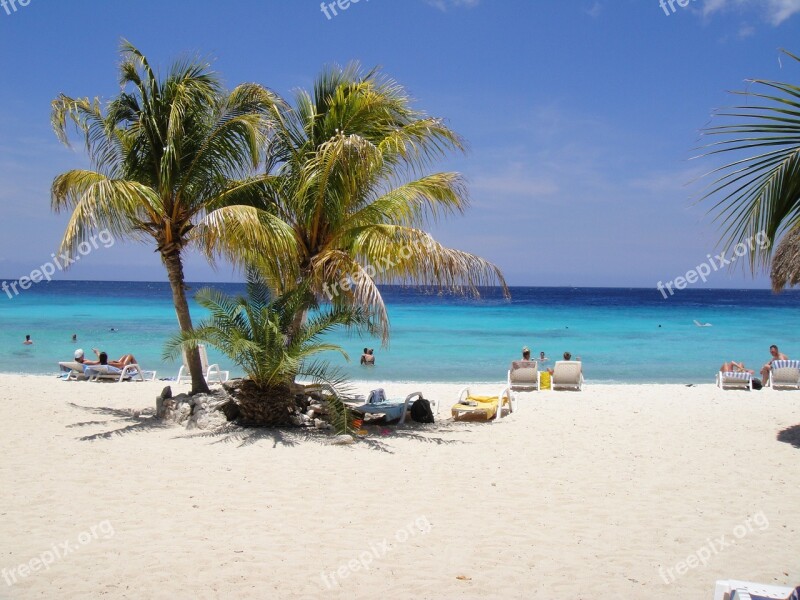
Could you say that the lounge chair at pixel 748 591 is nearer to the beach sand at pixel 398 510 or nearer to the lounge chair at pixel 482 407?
the beach sand at pixel 398 510

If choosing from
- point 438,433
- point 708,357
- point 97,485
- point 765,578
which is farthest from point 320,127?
point 708,357

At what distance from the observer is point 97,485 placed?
19.9ft

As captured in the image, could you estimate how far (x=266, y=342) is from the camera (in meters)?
8.34

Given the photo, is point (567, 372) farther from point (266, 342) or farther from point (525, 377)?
point (266, 342)

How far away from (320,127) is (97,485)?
18.8 ft

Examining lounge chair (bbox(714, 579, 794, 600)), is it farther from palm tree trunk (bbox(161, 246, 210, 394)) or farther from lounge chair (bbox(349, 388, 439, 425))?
palm tree trunk (bbox(161, 246, 210, 394))

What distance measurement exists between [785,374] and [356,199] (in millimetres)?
10244

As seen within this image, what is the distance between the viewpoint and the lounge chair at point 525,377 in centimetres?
1362

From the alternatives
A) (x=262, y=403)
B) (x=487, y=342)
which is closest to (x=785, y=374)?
(x=262, y=403)

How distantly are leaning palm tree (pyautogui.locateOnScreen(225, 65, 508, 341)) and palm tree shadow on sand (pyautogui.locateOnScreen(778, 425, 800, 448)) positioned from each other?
13.8 ft

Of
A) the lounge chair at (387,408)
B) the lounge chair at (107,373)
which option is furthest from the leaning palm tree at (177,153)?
the lounge chair at (107,373)

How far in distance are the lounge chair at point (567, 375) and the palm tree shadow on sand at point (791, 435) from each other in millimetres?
4765

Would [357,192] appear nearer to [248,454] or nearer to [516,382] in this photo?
[248,454]

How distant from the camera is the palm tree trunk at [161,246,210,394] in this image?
30.3ft
